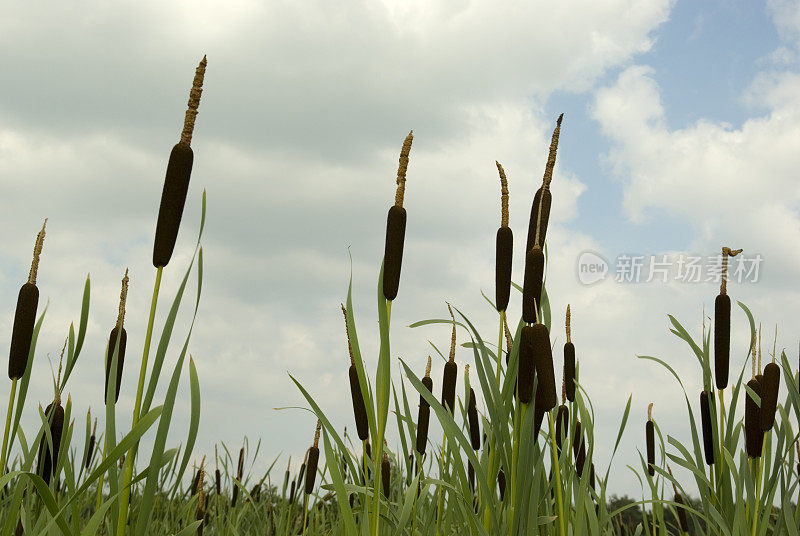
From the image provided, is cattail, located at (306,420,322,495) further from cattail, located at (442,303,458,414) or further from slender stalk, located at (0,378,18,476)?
slender stalk, located at (0,378,18,476)

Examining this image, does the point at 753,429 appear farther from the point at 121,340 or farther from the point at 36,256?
the point at 36,256

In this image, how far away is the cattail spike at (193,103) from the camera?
5.63 feet

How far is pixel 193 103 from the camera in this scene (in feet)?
5.65

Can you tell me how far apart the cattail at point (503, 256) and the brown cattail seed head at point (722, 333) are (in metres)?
1.17

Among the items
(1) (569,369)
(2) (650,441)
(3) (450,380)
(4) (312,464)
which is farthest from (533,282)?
(2) (650,441)

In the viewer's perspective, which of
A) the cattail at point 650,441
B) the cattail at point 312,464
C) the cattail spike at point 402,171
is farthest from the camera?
the cattail at point 650,441

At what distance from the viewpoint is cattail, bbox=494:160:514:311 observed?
2221mm

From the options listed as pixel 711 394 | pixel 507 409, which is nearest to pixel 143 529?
pixel 507 409

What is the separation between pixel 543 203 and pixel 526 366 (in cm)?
53

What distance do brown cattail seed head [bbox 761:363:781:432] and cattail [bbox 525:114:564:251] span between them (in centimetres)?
109

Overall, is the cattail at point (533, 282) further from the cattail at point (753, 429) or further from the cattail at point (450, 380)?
the cattail at point (753, 429)

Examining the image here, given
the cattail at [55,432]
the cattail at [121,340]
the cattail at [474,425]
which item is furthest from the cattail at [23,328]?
the cattail at [474,425]

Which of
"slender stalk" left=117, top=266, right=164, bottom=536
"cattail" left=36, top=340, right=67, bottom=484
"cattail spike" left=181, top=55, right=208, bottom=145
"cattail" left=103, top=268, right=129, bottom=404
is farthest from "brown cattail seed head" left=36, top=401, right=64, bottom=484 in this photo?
"cattail spike" left=181, top=55, right=208, bottom=145

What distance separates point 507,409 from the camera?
2.19m
